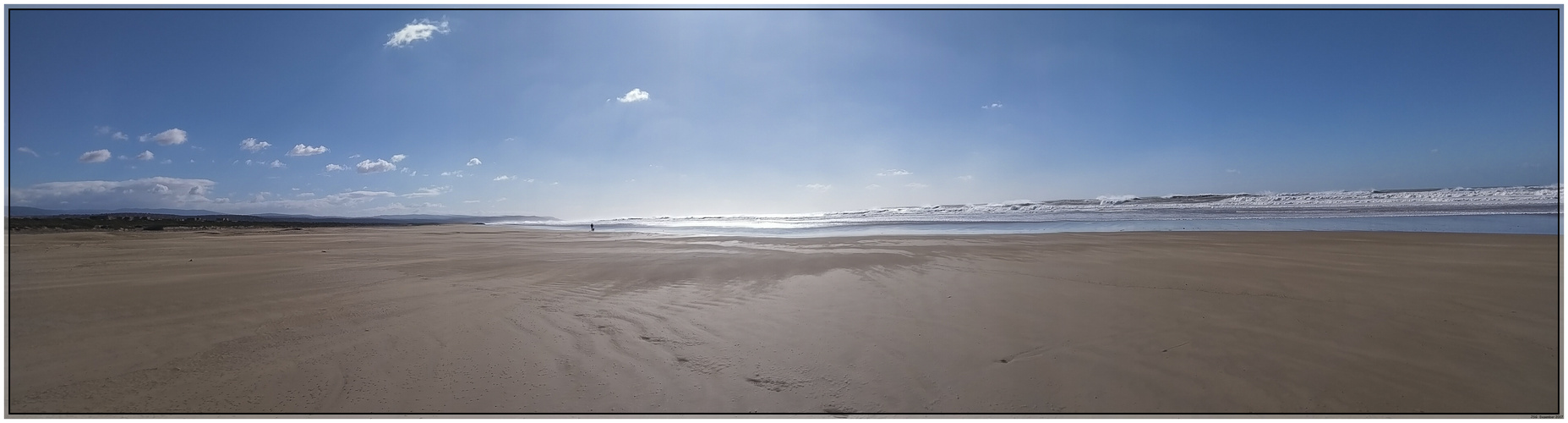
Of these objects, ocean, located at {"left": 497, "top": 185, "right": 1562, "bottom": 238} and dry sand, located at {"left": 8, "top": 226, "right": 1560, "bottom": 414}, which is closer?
dry sand, located at {"left": 8, "top": 226, "right": 1560, "bottom": 414}

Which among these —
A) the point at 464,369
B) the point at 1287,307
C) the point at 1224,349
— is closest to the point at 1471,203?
the point at 1287,307

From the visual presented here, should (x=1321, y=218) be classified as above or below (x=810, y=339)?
above

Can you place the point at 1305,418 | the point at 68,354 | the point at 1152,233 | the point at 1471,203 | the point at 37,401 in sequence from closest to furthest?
the point at 1305,418, the point at 37,401, the point at 68,354, the point at 1152,233, the point at 1471,203

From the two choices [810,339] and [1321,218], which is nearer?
[810,339]

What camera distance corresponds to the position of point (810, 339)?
4141mm

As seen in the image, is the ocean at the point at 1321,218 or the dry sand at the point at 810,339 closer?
the dry sand at the point at 810,339

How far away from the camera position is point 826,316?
489 centimetres

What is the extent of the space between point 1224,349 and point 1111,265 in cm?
432

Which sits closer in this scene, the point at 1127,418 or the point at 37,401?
the point at 1127,418

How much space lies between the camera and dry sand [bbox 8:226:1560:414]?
10.1 feet

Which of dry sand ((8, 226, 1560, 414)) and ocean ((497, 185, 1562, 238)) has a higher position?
ocean ((497, 185, 1562, 238))

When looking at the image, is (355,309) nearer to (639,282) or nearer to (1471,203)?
(639,282)

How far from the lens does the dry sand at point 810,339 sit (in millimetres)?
3086

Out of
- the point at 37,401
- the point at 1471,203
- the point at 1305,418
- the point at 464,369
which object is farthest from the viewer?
the point at 1471,203
